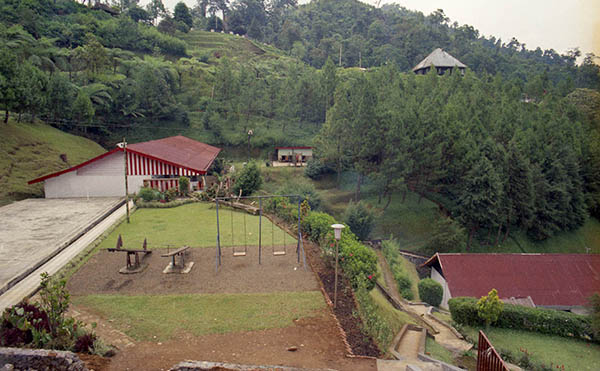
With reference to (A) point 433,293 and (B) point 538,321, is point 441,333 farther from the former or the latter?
(A) point 433,293

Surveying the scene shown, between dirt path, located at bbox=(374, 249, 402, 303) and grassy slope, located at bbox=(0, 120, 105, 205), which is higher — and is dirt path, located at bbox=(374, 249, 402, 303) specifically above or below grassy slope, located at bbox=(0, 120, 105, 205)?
below

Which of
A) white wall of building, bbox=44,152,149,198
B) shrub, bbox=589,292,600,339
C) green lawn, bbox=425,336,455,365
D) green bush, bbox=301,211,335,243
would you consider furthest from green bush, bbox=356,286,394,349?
white wall of building, bbox=44,152,149,198

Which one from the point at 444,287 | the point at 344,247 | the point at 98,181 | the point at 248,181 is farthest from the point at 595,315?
the point at 98,181

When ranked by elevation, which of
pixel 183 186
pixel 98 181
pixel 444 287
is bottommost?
pixel 444 287

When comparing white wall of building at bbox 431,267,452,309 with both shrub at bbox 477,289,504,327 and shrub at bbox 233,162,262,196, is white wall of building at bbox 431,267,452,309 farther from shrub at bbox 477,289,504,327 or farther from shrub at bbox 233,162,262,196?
shrub at bbox 233,162,262,196

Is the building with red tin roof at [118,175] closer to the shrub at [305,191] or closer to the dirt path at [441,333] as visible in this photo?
the shrub at [305,191]

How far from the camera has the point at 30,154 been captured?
23.2m

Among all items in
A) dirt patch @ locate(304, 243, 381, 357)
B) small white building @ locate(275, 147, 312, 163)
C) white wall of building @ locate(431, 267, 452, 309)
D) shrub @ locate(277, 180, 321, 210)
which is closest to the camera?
dirt patch @ locate(304, 243, 381, 357)

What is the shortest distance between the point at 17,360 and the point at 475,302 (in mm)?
14167

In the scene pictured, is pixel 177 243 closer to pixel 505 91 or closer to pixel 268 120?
pixel 268 120

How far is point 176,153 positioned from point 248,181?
23.3 feet

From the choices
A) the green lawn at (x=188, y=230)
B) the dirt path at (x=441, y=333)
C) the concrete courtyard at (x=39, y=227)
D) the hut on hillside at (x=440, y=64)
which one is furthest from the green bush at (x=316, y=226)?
the hut on hillside at (x=440, y=64)

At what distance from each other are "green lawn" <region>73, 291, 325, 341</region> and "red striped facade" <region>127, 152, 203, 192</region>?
1255 cm

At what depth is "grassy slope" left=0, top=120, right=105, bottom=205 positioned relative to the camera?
19978 mm
